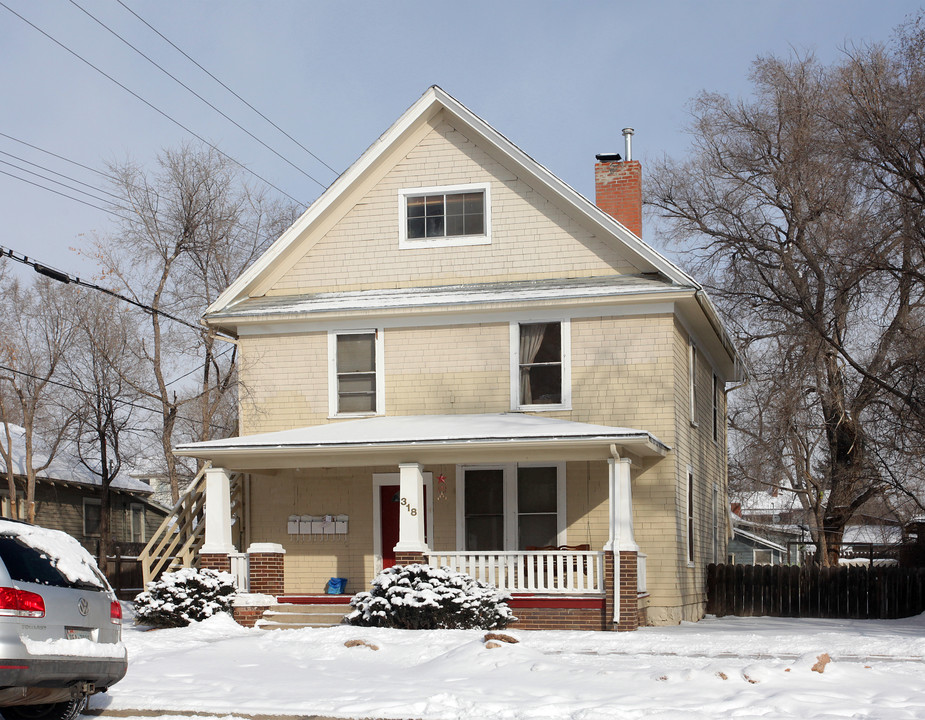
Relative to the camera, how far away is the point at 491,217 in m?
20.0

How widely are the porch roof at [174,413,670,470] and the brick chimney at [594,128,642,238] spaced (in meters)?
5.07

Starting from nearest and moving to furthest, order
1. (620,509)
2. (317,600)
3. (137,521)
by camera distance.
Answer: (620,509) → (317,600) → (137,521)

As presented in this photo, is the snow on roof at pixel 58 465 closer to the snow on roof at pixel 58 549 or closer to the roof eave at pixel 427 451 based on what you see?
the roof eave at pixel 427 451

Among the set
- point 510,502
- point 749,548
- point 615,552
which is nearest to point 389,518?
point 510,502

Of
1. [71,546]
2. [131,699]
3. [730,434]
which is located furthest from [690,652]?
[730,434]

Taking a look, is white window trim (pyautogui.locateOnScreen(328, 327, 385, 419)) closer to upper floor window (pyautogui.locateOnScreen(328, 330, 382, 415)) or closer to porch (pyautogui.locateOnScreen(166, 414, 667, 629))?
upper floor window (pyautogui.locateOnScreen(328, 330, 382, 415))

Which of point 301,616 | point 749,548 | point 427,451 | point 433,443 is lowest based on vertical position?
point 749,548

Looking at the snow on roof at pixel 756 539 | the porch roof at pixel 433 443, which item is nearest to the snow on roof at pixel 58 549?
the porch roof at pixel 433 443

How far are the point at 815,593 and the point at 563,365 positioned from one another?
28.3ft

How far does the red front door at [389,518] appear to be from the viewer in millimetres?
19375

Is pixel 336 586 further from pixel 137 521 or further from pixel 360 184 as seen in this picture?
pixel 137 521

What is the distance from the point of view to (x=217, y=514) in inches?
707

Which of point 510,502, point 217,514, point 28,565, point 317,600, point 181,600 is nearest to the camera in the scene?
point 28,565

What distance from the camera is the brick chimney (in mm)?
21453
